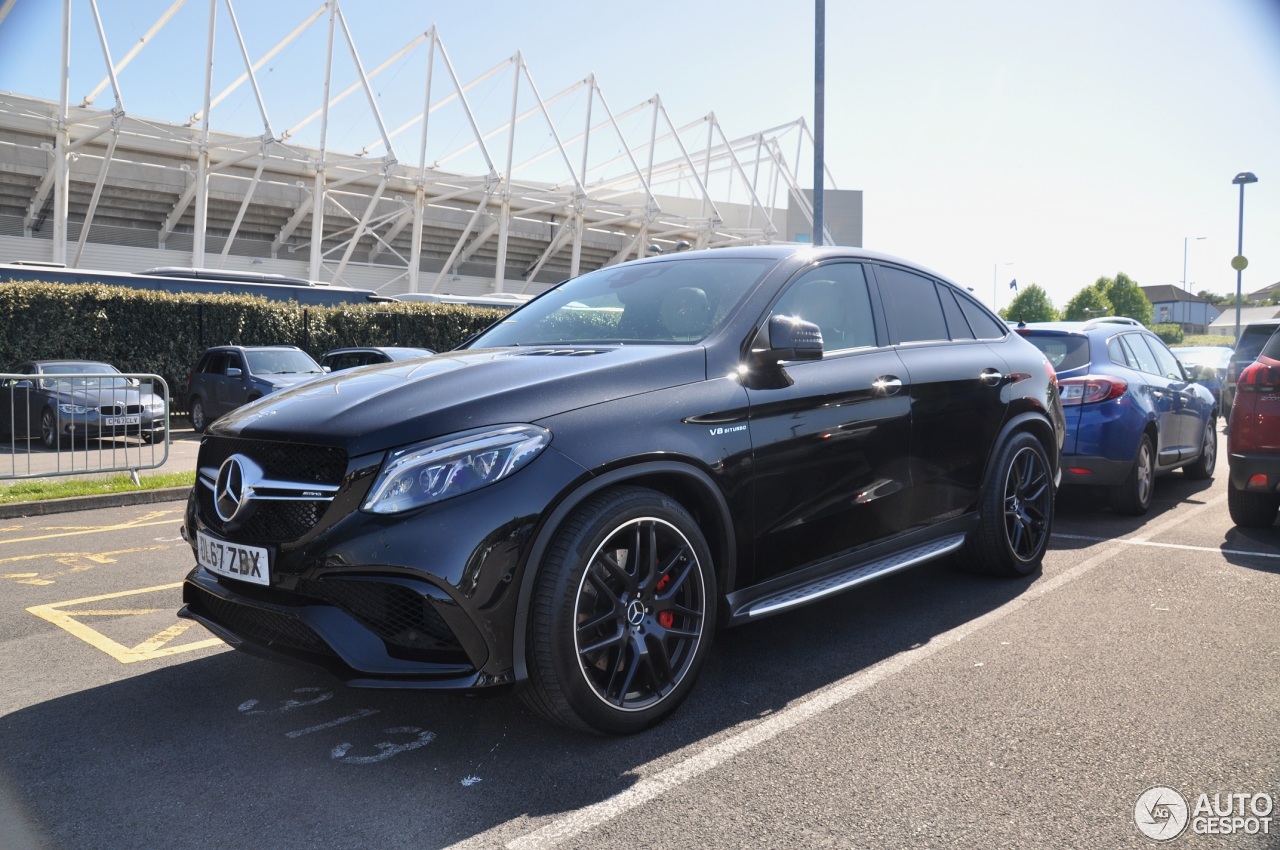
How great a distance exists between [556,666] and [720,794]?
2.03ft

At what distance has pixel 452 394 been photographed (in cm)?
328

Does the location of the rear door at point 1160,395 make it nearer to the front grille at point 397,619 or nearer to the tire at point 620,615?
the tire at point 620,615

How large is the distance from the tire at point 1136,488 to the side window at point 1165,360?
4.13 ft

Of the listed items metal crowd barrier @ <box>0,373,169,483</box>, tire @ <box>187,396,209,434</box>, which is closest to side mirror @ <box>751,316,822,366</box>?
metal crowd barrier @ <box>0,373,169,483</box>

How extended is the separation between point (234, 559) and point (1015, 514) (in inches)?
161

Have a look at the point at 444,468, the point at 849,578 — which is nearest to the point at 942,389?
the point at 849,578

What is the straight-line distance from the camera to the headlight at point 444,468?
9.76 feet

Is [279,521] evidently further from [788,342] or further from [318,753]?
[788,342]

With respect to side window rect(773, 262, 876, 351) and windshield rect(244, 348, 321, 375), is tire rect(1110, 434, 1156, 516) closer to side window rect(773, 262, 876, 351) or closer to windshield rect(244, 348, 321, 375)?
side window rect(773, 262, 876, 351)

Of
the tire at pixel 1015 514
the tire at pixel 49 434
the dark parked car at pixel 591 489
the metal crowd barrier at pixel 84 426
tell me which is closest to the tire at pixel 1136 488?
the tire at pixel 1015 514

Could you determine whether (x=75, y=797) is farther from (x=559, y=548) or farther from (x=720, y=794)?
(x=720, y=794)

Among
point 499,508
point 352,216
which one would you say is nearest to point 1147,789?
point 499,508

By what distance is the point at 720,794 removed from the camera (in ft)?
9.43

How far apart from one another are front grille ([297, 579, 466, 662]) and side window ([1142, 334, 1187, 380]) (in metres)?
7.73
